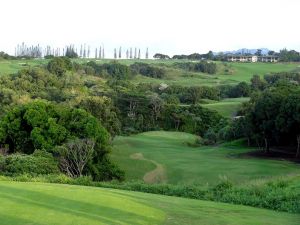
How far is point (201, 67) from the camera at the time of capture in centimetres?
15075

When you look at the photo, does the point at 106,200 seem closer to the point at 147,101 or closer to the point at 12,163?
the point at 12,163

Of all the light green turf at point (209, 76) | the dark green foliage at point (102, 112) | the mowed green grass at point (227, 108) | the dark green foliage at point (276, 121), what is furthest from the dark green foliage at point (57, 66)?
the dark green foliage at point (276, 121)

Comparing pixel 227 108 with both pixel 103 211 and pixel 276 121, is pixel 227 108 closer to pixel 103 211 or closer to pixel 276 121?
pixel 276 121

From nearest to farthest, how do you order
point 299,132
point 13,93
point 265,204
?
point 265,204 → point 299,132 → point 13,93

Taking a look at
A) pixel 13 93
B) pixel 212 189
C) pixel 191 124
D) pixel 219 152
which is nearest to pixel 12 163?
pixel 212 189

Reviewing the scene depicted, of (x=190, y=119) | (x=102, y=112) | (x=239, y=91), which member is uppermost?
(x=239, y=91)

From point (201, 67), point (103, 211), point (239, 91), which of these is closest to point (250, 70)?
point (201, 67)

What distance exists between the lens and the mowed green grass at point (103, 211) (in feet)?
41.6

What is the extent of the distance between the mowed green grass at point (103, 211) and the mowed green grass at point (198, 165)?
14.3 m

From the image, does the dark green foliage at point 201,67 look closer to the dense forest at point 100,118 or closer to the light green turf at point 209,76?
the light green turf at point 209,76

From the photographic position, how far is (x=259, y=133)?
48531 mm

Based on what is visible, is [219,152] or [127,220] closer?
[127,220]

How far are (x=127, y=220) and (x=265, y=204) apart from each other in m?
8.17

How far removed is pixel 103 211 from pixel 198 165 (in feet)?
94.3
